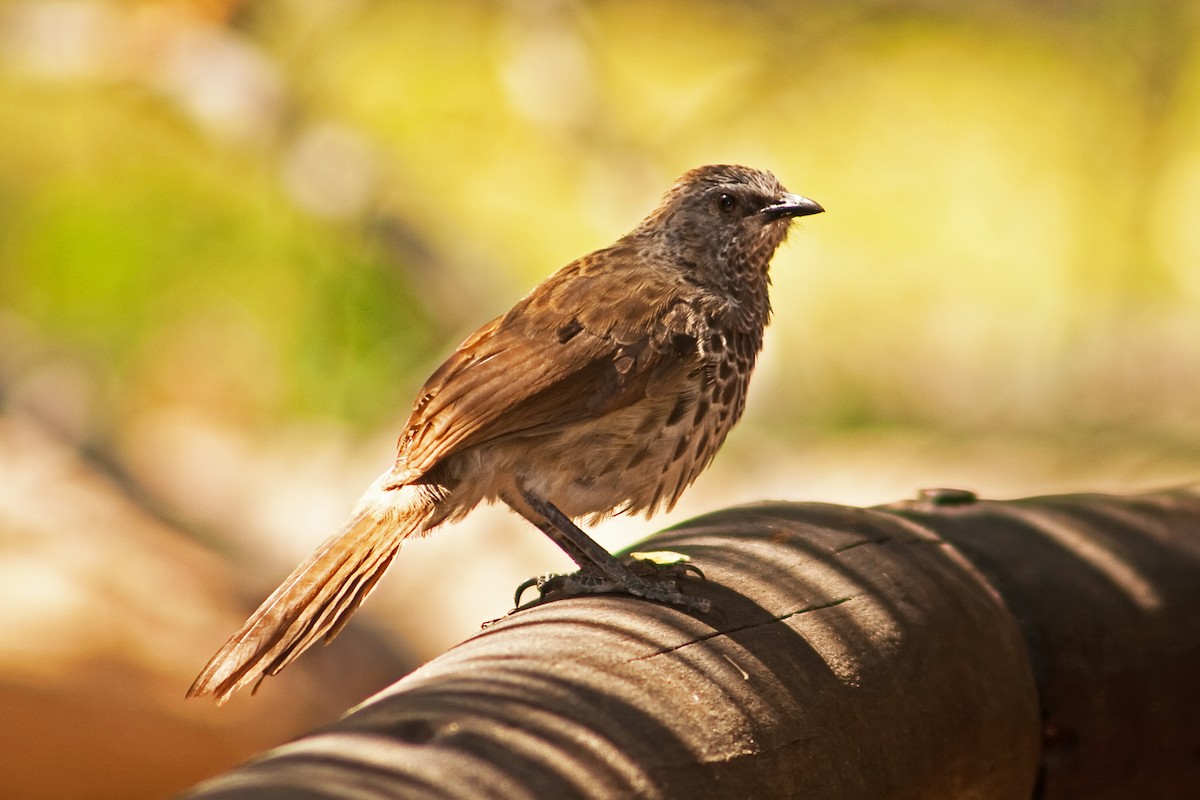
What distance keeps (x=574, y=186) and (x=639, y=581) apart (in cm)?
699

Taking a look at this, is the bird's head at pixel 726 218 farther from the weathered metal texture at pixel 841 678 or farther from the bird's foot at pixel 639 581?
the bird's foot at pixel 639 581

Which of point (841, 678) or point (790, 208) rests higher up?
point (790, 208)

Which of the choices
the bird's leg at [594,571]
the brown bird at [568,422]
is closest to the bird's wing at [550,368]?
the brown bird at [568,422]

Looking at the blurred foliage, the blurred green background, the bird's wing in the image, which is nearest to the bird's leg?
the bird's wing

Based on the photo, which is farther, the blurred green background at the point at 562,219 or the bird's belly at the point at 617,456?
the blurred green background at the point at 562,219

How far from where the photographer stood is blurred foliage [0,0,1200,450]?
880 cm

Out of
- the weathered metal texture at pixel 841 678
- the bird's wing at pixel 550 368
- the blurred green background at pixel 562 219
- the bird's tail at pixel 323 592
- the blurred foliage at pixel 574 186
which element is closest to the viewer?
the weathered metal texture at pixel 841 678

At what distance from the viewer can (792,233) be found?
3.94m

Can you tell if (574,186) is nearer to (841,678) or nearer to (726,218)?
(726,218)

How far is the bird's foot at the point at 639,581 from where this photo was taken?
238 centimetres

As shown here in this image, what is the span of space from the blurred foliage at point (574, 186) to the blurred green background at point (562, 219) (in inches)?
0.8

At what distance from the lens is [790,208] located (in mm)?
3711

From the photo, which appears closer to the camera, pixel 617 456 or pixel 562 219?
pixel 617 456

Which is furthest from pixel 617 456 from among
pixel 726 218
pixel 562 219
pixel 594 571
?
pixel 562 219
